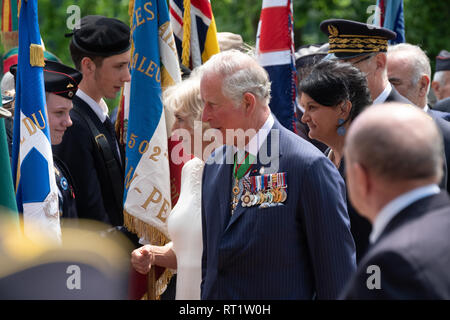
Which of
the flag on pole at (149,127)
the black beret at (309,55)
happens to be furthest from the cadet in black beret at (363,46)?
the flag on pole at (149,127)

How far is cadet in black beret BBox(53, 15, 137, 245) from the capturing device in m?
4.34

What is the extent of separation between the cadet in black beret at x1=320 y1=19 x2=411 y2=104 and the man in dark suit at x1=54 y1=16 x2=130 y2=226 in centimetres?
143

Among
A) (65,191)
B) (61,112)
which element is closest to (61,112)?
(61,112)

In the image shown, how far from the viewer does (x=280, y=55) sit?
5.08 meters

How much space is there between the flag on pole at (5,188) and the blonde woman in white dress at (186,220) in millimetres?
773

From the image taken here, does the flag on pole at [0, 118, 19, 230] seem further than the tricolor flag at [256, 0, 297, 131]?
No

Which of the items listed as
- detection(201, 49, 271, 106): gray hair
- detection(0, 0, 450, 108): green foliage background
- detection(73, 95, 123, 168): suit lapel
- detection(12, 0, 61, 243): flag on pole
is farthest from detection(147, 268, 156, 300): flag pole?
detection(0, 0, 450, 108): green foliage background

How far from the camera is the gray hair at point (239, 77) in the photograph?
10.6 feet

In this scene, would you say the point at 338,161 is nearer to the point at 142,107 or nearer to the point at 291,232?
the point at 291,232

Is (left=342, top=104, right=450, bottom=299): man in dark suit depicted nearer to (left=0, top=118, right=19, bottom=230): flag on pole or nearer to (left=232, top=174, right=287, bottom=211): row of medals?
(left=232, top=174, right=287, bottom=211): row of medals

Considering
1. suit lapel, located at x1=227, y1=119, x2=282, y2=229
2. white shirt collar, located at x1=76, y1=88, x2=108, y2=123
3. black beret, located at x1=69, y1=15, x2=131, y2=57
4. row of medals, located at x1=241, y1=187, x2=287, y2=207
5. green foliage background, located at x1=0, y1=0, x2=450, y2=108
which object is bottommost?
row of medals, located at x1=241, y1=187, x2=287, y2=207

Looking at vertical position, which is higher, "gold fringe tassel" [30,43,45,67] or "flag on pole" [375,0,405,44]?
"flag on pole" [375,0,405,44]

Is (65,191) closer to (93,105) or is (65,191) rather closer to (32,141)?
(32,141)
